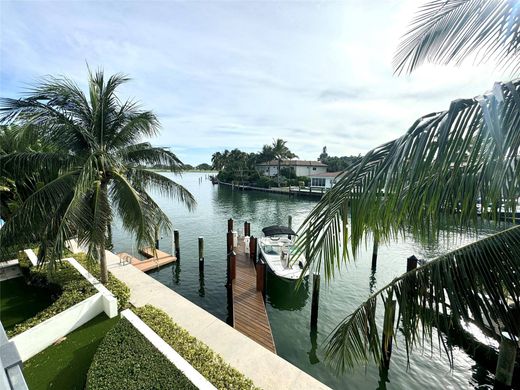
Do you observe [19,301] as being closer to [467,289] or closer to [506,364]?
[467,289]

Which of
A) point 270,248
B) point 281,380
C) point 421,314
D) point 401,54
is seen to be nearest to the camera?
point 421,314

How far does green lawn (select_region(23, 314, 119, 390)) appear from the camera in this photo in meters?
5.71

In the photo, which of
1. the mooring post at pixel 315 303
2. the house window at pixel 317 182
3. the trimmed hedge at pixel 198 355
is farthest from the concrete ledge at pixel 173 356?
the house window at pixel 317 182

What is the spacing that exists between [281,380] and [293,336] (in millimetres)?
3893

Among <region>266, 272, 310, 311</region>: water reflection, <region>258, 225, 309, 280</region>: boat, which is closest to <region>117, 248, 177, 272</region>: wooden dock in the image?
<region>258, 225, 309, 280</region>: boat

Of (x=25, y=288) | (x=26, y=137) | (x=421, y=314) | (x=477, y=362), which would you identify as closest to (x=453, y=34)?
(x=421, y=314)

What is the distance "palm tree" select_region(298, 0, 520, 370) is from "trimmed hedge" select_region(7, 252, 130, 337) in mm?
8258

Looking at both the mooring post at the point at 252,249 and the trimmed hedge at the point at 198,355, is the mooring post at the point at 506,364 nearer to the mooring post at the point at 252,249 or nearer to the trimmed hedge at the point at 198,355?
the trimmed hedge at the point at 198,355

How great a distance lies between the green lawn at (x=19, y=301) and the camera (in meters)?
8.41

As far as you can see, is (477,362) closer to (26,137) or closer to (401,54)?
(401,54)

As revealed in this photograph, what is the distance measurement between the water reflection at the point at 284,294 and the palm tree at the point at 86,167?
6008 millimetres

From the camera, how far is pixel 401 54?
3109 millimetres

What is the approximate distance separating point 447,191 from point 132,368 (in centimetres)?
618

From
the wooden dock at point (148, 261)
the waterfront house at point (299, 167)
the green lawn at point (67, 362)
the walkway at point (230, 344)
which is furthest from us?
the waterfront house at point (299, 167)
